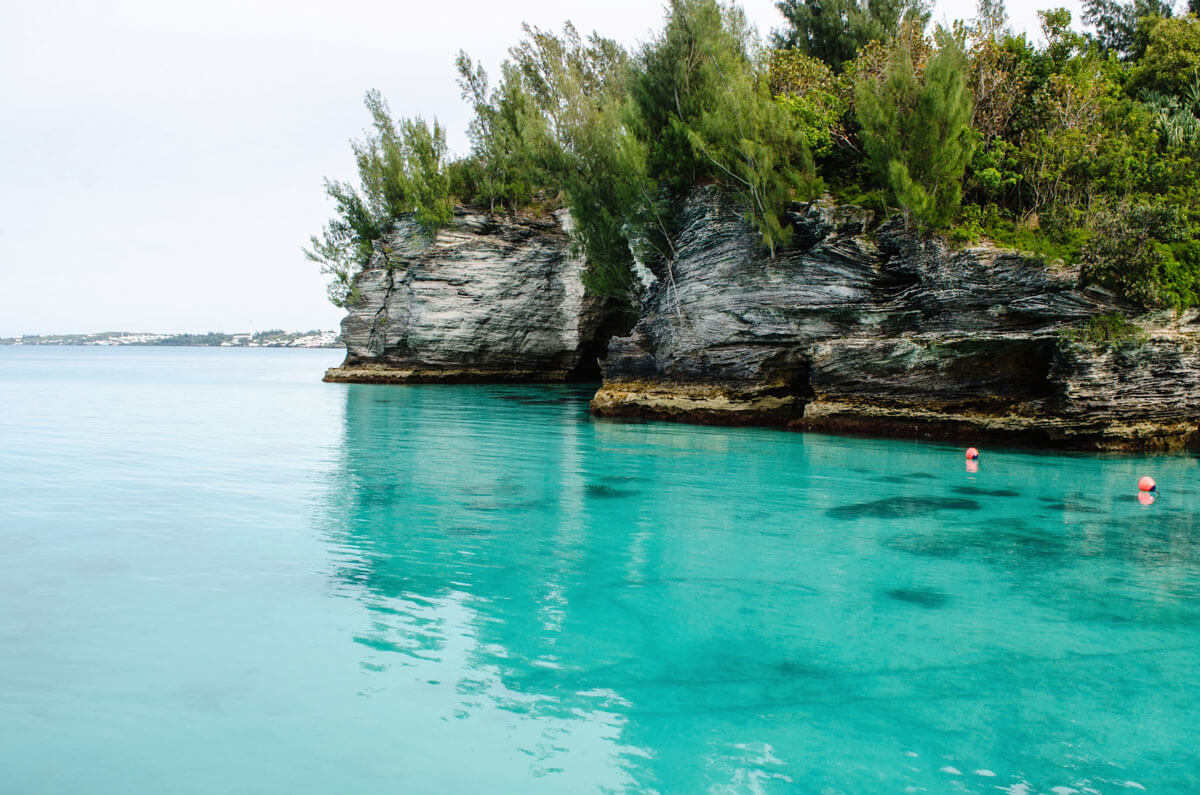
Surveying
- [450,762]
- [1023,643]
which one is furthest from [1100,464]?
[450,762]

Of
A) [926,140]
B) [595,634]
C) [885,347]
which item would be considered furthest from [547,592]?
[926,140]

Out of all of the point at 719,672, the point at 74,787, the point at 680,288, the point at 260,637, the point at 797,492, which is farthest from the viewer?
the point at 680,288

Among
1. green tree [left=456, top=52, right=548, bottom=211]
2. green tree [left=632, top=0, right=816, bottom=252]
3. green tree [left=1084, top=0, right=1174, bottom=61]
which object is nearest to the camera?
green tree [left=632, top=0, right=816, bottom=252]

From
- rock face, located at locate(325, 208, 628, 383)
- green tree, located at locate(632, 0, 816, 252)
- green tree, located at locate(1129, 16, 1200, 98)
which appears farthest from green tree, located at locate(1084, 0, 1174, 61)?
rock face, located at locate(325, 208, 628, 383)

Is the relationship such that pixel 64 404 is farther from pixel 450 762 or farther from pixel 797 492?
pixel 450 762

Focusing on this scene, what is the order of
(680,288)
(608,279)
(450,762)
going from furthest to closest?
(608,279) < (680,288) < (450,762)

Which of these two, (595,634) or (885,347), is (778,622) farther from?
(885,347)

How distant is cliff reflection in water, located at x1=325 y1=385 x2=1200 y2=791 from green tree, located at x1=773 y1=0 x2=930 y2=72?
23.5 m

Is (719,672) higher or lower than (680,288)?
lower

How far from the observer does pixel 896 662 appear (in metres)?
5.39

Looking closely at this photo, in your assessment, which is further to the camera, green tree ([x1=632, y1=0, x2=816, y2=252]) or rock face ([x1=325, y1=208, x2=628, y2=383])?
rock face ([x1=325, y1=208, x2=628, y2=383])

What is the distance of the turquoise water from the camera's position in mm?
4102

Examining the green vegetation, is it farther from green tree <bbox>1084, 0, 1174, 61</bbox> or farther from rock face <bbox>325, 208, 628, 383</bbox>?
rock face <bbox>325, 208, 628, 383</bbox>

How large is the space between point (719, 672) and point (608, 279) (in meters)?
22.8
